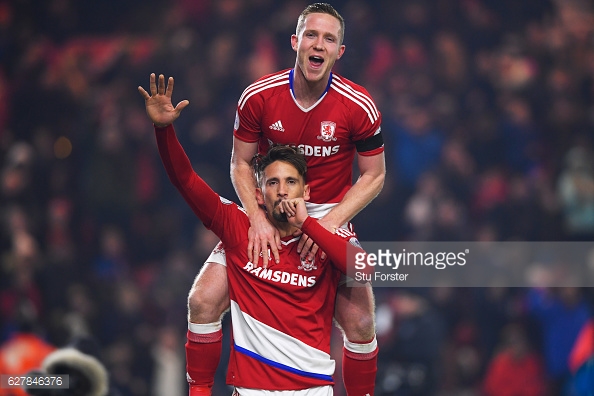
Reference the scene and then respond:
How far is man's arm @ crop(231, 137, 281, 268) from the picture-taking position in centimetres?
392

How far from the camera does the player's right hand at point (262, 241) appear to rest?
3902 millimetres

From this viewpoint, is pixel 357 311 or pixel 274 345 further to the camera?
pixel 357 311

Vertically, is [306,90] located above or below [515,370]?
above

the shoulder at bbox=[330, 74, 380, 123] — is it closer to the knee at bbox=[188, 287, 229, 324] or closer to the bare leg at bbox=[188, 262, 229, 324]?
the bare leg at bbox=[188, 262, 229, 324]

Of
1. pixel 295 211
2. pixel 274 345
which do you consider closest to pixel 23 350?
pixel 274 345

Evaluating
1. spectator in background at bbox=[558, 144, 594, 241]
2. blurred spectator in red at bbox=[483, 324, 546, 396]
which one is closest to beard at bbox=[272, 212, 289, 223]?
blurred spectator in red at bbox=[483, 324, 546, 396]

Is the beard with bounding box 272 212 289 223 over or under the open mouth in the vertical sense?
under

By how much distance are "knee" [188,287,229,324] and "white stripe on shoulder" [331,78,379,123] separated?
1.09 m

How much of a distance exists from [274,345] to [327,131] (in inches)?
40.0

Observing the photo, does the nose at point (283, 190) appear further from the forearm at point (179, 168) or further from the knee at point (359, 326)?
the knee at point (359, 326)

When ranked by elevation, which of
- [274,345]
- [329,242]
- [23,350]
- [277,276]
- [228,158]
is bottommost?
[274,345]

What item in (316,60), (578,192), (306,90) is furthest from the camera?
(578,192)

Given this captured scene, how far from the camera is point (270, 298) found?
389cm

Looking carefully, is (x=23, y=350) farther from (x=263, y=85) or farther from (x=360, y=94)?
(x=360, y=94)
